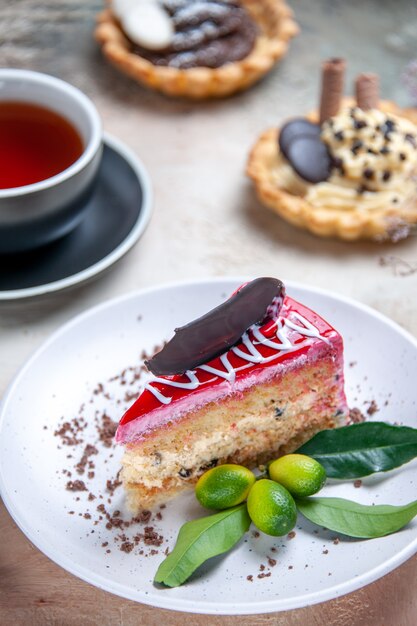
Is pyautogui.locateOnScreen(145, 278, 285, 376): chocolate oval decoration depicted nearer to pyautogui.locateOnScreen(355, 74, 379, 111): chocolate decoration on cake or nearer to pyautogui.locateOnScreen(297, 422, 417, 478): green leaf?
pyautogui.locateOnScreen(297, 422, 417, 478): green leaf

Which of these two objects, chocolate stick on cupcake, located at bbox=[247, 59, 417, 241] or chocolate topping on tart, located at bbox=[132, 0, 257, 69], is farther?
chocolate topping on tart, located at bbox=[132, 0, 257, 69]

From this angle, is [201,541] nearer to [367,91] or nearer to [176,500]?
[176,500]

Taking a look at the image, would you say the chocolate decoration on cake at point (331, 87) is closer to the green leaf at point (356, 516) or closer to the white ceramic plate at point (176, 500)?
the white ceramic plate at point (176, 500)

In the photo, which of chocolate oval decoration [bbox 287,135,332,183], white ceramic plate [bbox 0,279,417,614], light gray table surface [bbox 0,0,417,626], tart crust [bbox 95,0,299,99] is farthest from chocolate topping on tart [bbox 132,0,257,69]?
white ceramic plate [bbox 0,279,417,614]

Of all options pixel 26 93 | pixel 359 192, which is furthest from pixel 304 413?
pixel 26 93

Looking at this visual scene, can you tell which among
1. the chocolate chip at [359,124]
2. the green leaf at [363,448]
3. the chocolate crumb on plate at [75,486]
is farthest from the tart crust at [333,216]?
the chocolate crumb on plate at [75,486]

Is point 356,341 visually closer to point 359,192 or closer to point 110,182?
point 359,192

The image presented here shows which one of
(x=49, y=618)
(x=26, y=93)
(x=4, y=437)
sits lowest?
(x=49, y=618)
